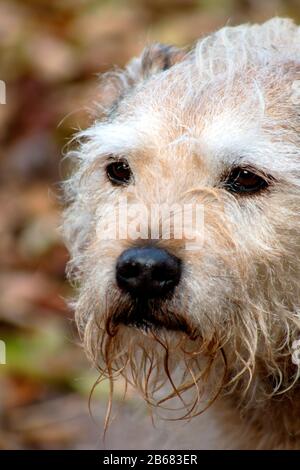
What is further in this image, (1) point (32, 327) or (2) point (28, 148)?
(2) point (28, 148)

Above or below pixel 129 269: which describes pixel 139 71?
above

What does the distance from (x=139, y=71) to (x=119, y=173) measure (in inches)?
30.0

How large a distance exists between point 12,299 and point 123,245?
3585mm

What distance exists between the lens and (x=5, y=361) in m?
6.57

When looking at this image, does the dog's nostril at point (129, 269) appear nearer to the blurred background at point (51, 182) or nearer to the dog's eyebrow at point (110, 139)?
the dog's eyebrow at point (110, 139)

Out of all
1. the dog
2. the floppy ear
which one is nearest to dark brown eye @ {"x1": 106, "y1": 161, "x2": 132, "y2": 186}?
the dog

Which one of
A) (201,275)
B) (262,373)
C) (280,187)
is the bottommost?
(262,373)

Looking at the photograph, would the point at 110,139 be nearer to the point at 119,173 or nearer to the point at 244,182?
the point at 119,173

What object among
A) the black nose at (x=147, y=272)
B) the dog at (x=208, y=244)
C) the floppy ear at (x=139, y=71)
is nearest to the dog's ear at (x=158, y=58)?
the floppy ear at (x=139, y=71)

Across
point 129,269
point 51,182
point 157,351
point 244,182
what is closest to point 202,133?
point 244,182

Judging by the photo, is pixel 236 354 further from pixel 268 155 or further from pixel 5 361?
pixel 5 361

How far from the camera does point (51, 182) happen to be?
888 centimetres

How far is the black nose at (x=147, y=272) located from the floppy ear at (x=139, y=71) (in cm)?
118
